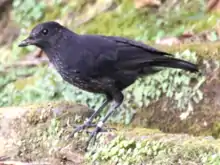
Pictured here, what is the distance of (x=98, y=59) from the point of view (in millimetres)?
5156

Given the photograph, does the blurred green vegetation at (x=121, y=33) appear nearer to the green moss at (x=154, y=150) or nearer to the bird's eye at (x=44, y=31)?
the bird's eye at (x=44, y=31)

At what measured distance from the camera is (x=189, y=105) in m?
6.34

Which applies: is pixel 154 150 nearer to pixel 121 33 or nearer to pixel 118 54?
pixel 118 54

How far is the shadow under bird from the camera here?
5062mm

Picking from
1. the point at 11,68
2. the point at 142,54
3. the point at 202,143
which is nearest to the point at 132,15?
the point at 11,68

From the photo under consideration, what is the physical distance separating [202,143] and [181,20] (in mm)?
4411

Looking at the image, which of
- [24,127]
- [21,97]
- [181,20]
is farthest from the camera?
[181,20]

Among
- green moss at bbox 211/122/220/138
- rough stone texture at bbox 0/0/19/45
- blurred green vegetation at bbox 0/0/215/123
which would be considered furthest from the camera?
rough stone texture at bbox 0/0/19/45

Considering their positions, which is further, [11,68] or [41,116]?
[11,68]

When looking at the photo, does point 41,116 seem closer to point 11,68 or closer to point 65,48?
point 65,48

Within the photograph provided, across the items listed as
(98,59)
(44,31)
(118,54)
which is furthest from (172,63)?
(44,31)

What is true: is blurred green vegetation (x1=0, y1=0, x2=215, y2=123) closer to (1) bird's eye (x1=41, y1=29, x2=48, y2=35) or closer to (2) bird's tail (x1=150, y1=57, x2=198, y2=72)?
(2) bird's tail (x1=150, y1=57, x2=198, y2=72)

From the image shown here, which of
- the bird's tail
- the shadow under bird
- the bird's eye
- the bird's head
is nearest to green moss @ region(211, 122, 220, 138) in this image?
the bird's tail

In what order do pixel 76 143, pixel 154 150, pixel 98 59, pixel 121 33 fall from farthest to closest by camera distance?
pixel 121 33, pixel 98 59, pixel 76 143, pixel 154 150
